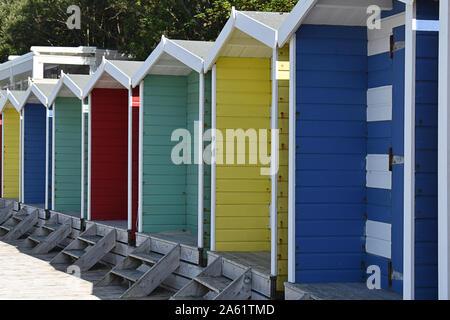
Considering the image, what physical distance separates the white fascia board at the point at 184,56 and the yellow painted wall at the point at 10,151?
9.68 metres

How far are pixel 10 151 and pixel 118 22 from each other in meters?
17.7

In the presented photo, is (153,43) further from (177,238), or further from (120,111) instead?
(177,238)

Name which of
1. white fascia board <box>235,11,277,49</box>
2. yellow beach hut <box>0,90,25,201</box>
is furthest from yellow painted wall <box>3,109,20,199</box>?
white fascia board <box>235,11,277,49</box>

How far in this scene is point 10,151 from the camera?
1895cm

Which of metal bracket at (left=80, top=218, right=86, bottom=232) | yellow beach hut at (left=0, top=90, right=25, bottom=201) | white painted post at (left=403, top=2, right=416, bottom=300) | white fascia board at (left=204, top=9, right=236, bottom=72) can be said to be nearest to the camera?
white painted post at (left=403, top=2, right=416, bottom=300)

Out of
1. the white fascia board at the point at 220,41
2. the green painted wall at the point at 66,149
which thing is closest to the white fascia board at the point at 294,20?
the white fascia board at the point at 220,41

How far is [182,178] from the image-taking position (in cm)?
1126

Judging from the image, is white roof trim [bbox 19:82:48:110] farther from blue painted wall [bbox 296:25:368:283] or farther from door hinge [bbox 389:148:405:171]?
door hinge [bbox 389:148:405:171]

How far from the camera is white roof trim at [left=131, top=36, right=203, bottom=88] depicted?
948cm

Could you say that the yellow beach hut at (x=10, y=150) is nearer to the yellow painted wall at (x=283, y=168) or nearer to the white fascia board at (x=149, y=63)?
the white fascia board at (x=149, y=63)

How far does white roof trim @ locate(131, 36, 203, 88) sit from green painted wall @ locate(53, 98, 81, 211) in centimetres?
400

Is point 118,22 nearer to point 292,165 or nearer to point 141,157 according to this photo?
point 141,157

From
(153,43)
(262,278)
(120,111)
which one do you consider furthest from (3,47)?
(262,278)
